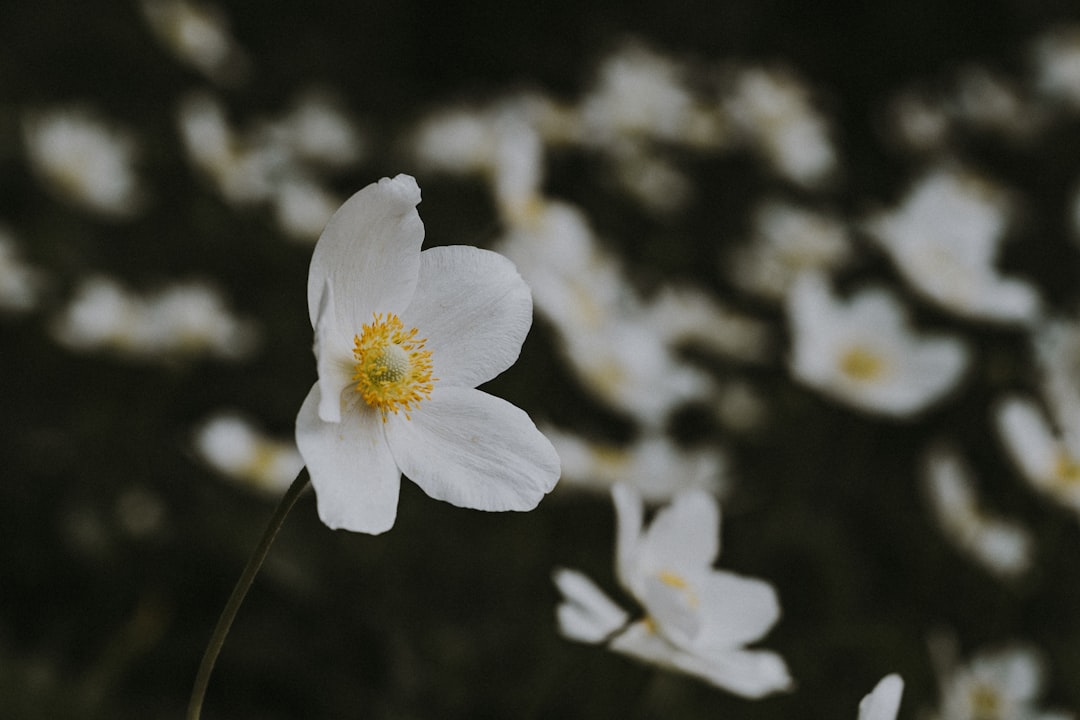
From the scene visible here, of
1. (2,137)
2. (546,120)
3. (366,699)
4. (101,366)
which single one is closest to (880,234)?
(546,120)

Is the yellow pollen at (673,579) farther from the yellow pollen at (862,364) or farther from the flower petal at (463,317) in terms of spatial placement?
the yellow pollen at (862,364)

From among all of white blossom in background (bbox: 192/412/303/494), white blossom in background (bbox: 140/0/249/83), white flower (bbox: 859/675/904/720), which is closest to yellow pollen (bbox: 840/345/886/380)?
white blossom in background (bbox: 192/412/303/494)

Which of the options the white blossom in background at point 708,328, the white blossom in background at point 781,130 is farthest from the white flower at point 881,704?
the white blossom in background at point 781,130

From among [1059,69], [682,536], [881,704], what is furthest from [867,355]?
[1059,69]

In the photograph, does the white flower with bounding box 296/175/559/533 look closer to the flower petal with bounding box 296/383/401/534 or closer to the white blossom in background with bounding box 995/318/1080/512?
the flower petal with bounding box 296/383/401/534

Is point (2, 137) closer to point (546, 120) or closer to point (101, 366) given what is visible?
point (101, 366)

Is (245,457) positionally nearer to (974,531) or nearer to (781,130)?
(974,531)
